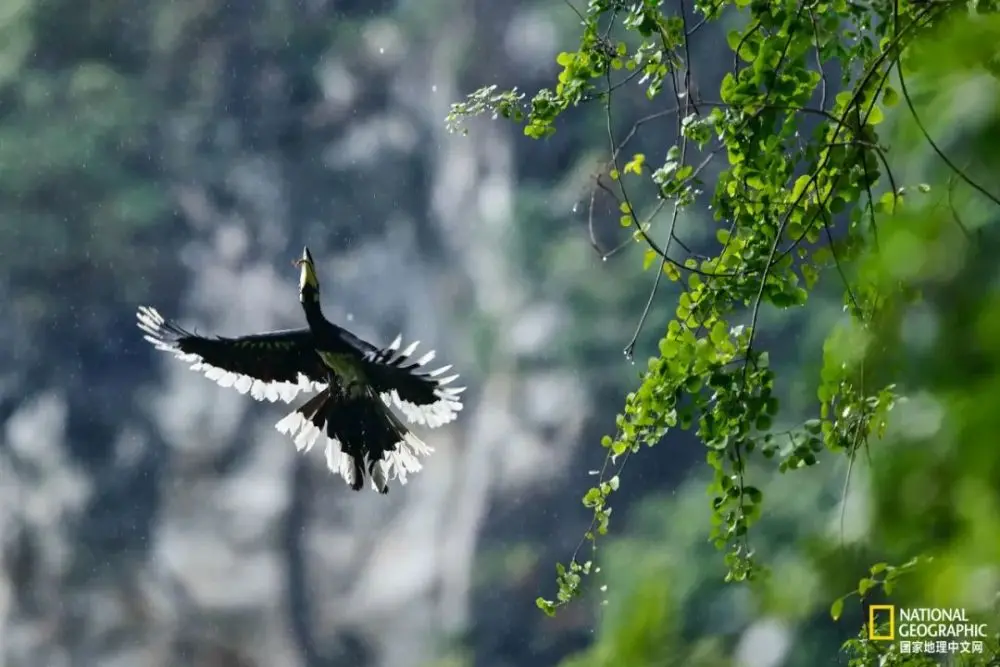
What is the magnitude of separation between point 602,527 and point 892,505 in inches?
24.5

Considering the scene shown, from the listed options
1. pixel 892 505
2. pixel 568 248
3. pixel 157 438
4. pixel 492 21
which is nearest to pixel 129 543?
pixel 157 438

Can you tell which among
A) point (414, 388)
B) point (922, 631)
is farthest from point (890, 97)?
point (414, 388)

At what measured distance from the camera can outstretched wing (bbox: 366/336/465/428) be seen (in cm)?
114

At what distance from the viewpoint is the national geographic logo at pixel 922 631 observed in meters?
0.37

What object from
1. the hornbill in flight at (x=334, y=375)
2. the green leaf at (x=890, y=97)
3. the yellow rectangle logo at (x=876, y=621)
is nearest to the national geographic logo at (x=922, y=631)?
the yellow rectangle logo at (x=876, y=621)

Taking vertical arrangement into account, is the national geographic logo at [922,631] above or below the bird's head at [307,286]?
below

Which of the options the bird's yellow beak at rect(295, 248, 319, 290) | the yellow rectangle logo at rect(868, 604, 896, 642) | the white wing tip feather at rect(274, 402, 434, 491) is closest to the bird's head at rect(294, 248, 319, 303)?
the bird's yellow beak at rect(295, 248, 319, 290)

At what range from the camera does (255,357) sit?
3.96ft

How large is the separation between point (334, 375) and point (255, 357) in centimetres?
10

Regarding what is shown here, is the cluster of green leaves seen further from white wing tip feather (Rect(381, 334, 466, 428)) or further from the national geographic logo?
white wing tip feather (Rect(381, 334, 466, 428))

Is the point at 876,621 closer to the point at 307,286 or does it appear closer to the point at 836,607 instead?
the point at 836,607

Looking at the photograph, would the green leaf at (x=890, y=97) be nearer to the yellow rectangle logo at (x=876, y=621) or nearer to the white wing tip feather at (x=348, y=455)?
the yellow rectangle logo at (x=876, y=621)

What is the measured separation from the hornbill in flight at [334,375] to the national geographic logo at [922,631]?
1.71 feet

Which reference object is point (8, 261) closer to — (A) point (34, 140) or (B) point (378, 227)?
(A) point (34, 140)
